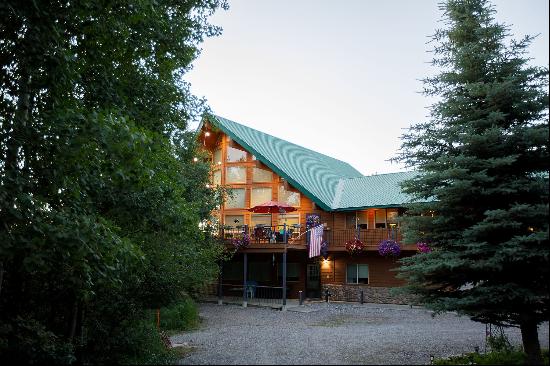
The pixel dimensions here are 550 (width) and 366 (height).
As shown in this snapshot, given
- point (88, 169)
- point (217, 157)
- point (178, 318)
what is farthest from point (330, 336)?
point (217, 157)

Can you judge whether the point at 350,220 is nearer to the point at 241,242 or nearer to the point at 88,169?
the point at 241,242

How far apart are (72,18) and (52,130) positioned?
2.70m

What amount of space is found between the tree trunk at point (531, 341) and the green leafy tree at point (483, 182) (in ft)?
0.06

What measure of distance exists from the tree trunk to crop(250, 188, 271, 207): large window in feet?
69.6

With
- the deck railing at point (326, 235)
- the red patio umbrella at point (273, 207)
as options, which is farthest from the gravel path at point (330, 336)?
the red patio umbrella at point (273, 207)

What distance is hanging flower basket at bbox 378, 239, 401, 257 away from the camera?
24844 millimetres

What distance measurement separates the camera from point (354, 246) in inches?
1025

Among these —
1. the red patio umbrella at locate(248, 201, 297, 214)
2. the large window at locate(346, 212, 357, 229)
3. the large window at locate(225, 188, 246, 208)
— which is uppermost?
the large window at locate(225, 188, 246, 208)

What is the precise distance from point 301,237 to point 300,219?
200 cm

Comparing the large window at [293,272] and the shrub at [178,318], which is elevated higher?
the large window at [293,272]

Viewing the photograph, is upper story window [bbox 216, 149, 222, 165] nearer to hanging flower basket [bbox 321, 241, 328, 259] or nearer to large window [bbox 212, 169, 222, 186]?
large window [bbox 212, 169, 222, 186]

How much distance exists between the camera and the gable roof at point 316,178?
27.9 meters

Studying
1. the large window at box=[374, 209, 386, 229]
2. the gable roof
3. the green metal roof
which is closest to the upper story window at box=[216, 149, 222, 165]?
the gable roof

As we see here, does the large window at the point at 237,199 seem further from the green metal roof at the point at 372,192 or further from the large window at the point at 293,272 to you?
the green metal roof at the point at 372,192
